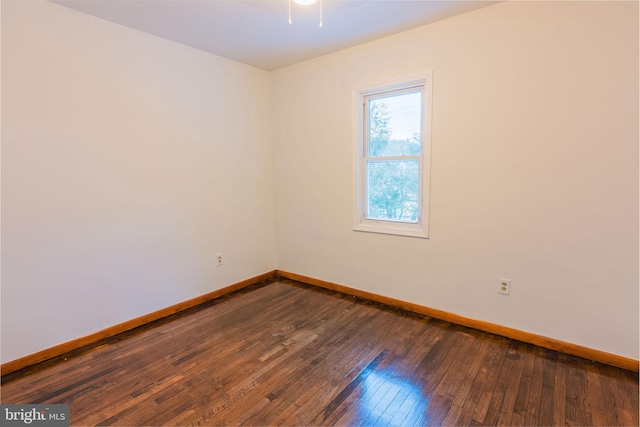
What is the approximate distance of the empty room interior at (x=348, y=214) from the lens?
6.29ft

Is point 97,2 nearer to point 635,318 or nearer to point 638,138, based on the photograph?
point 638,138

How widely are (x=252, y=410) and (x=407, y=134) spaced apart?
2396 millimetres

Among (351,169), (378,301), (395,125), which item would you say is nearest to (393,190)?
(351,169)

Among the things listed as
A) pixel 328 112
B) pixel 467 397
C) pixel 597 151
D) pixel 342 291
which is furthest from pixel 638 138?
pixel 342 291

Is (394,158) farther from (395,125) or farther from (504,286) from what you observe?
(504,286)

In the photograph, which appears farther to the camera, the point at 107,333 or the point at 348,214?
the point at 348,214

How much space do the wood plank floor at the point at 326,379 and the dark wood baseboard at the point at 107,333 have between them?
7 centimetres

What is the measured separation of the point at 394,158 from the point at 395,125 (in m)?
0.30

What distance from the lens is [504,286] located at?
96.3 inches

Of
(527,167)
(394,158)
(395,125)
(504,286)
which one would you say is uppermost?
(395,125)

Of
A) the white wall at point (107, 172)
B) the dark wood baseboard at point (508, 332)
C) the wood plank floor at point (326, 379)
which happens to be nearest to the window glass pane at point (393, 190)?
the dark wood baseboard at point (508, 332)

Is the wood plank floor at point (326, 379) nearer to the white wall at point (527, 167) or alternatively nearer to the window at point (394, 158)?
the white wall at point (527, 167)

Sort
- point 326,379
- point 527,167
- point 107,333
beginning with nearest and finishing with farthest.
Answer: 1. point 326,379
2. point 527,167
3. point 107,333

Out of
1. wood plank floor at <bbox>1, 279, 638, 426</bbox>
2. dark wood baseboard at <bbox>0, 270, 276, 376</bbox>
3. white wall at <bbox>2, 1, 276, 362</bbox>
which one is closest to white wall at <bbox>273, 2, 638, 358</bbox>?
wood plank floor at <bbox>1, 279, 638, 426</bbox>
